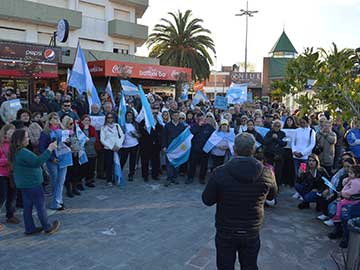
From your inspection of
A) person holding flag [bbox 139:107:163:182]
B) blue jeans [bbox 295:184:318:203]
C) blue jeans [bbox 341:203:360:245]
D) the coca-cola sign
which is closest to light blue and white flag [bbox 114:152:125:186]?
person holding flag [bbox 139:107:163:182]

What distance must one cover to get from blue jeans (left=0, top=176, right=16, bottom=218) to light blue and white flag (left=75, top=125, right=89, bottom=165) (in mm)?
1637

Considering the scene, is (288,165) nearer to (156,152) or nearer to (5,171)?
(156,152)

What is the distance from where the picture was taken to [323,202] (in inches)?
246

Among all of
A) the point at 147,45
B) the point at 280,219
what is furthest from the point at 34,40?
the point at 280,219

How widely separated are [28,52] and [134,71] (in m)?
7.11

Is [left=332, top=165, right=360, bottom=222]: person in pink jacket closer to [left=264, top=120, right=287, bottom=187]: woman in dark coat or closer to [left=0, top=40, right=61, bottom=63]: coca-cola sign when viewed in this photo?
[left=264, top=120, right=287, bottom=187]: woman in dark coat

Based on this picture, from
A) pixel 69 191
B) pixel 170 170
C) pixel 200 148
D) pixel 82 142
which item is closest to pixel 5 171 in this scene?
pixel 69 191

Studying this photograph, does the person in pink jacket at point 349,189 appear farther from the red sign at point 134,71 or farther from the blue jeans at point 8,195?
the red sign at point 134,71

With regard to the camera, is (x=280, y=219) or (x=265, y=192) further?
(x=280, y=219)

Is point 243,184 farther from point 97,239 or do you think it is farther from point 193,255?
point 97,239

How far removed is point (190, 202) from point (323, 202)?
2584mm

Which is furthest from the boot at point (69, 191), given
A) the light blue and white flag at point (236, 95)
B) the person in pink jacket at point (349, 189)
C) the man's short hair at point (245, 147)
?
the light blue and white flag at point (236, 95)

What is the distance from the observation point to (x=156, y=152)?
8750 millimetres

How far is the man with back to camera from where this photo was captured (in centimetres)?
298
